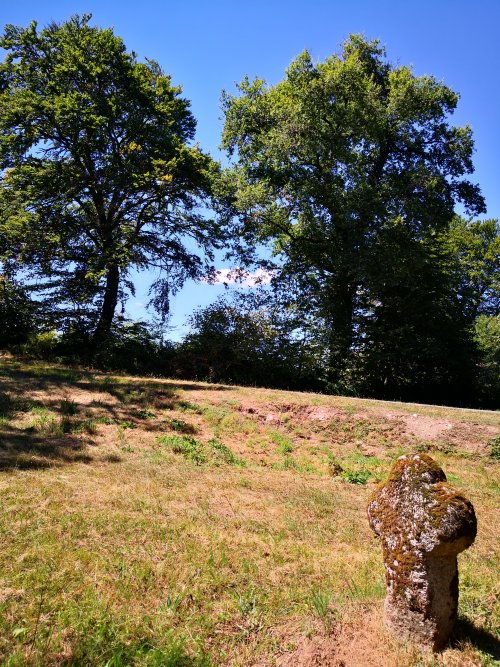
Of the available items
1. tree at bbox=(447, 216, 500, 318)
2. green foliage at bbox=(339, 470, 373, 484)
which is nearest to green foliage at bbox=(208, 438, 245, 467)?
green foliage at bbox=(339, 470, 373, 484)

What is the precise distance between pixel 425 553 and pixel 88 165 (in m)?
20.8

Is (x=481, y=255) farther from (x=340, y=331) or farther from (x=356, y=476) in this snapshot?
(x=356, y=476)

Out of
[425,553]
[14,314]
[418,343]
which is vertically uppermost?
[418,343]

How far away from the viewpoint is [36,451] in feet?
22.0

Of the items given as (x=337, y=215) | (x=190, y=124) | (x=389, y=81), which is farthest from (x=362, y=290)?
(x=190, y=124)

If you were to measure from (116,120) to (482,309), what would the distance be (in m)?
26.8

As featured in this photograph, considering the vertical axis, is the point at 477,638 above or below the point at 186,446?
below

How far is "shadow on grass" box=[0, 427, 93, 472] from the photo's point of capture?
6098 mm

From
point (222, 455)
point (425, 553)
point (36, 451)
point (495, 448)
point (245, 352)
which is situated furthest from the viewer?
point (245, 352)

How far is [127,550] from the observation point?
4.07m

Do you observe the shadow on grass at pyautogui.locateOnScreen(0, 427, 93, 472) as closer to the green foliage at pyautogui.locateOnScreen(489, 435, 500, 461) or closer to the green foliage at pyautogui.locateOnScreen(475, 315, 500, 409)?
the green foliage at pyautogui.locateOnScreen(489, 435, 500, 461)

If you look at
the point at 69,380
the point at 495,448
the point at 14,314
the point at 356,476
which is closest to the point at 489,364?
the point at 495,448

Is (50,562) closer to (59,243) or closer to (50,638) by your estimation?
(50,638)

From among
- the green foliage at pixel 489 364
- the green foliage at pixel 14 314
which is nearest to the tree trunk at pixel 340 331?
the green foliage at pixel 489 364
